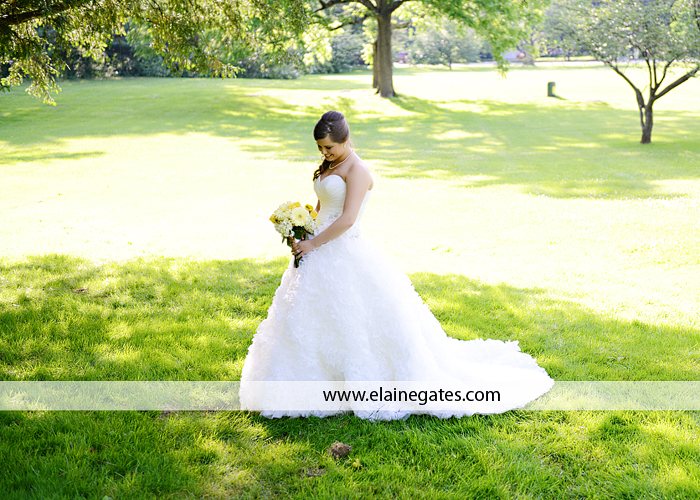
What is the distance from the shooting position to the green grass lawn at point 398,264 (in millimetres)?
3785

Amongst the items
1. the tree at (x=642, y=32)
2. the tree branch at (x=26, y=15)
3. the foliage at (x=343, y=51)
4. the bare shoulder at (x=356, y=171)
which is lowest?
the bare shoulder at (x=356, y=171)

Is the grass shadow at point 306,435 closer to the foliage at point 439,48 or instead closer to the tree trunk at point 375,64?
the tree trunk at point 375,64

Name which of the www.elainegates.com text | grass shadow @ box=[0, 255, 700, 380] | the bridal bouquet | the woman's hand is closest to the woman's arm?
the woman's hand

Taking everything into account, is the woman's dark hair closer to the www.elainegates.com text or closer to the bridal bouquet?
the bridal bouquet

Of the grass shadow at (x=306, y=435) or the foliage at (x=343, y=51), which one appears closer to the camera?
the grass shadow at (x=306, y=435)

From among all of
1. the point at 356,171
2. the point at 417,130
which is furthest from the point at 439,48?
the point at 356,171

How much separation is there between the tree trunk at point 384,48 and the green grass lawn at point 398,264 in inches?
451

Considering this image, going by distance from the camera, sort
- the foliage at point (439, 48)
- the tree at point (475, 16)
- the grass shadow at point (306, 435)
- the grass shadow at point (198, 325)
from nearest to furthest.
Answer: the grass shadow at point (306, 435)
the grass shadow at point (198, 325)
the tree at point (475, 16)
the foliage at point (439, 48)

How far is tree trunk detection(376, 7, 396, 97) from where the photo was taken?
29.8 m

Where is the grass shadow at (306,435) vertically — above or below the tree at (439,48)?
below

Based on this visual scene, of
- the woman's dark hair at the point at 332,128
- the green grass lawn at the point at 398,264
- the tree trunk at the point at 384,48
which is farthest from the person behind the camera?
the tree trunk at the point at 384,48

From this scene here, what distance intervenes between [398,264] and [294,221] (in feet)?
15.4

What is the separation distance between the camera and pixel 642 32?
19.5 meters

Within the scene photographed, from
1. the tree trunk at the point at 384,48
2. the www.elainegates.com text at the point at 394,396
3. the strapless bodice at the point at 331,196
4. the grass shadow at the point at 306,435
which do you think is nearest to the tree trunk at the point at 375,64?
the tree trunk at the point at 384,48
